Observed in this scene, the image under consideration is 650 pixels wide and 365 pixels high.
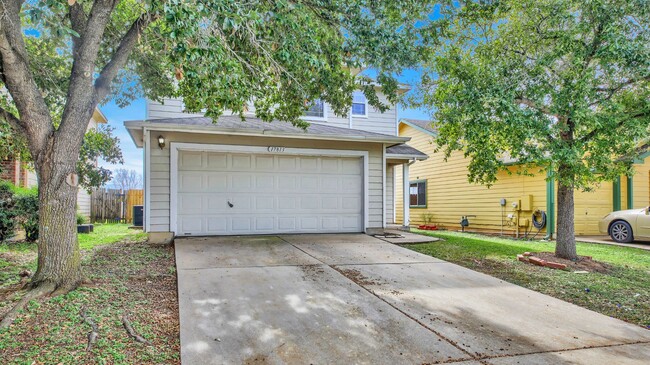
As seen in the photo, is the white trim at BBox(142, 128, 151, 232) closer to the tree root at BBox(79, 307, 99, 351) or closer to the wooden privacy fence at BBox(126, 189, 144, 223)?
the tree root at BBox(79, 307, 99, 351)

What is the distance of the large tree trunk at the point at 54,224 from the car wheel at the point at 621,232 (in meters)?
12.6

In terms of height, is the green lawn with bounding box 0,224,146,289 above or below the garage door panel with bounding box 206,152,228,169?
below

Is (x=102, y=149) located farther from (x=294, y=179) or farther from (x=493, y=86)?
(x=493, y=86)

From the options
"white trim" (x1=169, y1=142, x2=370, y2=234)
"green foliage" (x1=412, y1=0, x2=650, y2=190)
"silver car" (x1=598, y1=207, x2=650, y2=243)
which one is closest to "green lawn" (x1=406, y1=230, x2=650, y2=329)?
"silver car" (x1=598, y1=207, x2=650, y2=243)

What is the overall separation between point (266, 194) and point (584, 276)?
6401 millimetres

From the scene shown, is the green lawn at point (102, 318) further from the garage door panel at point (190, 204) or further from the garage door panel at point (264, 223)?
the garage door panel at point (264, 223)

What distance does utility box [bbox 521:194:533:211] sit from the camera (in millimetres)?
12344

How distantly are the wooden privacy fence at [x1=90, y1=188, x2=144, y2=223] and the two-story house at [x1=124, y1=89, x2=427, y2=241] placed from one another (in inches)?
267

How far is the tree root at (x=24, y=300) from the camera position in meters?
3.46

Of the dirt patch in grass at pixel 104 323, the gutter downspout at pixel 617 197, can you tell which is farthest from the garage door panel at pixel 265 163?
the gutter downspout at pixel 617 197

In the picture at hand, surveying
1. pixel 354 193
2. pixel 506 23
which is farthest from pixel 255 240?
pixel 506 23

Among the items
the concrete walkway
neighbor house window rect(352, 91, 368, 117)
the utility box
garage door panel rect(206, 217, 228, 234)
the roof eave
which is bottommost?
the concrete walkway

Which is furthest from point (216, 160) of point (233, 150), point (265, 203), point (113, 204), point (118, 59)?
point (113, 204)

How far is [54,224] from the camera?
435cm
